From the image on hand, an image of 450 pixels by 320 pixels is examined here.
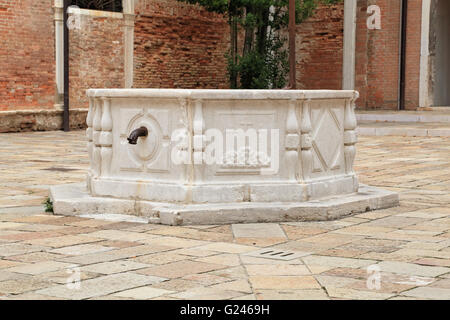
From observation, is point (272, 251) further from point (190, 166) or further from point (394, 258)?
point (190, 166)

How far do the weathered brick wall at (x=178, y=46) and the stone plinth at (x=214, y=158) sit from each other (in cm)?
1215

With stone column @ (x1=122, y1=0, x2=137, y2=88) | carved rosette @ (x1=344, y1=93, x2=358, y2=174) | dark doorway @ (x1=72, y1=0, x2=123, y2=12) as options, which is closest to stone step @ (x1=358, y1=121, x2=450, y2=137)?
stone column @ (x1=122, y1=0, x2=137, y2=88)

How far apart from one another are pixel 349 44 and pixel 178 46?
15.0ft

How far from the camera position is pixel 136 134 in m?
6.50

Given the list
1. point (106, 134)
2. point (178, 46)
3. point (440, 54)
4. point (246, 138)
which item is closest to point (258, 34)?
point (178, 46)

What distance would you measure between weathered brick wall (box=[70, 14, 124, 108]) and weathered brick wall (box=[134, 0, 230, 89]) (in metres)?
0.56

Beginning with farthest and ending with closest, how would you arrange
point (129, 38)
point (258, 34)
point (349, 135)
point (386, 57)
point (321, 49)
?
point (321, 49)
point (386, 57)
point (258, 34)
point (129, 38)
point (349, 135)

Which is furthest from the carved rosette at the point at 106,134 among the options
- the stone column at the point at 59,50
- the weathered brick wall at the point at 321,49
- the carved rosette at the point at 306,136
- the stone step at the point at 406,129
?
the weathered brick wall at the point at 321,49

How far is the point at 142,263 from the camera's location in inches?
190

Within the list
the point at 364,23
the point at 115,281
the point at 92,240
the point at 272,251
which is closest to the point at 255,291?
the point at 115,281

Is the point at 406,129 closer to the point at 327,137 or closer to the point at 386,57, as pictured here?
the point at 386,57

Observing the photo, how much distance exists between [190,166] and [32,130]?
1064cm
